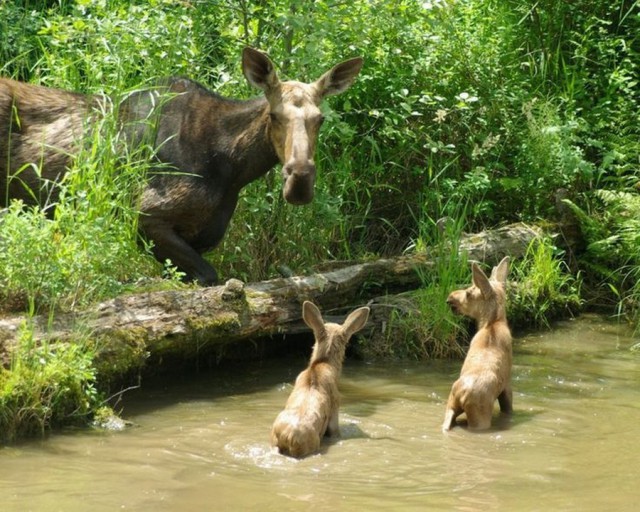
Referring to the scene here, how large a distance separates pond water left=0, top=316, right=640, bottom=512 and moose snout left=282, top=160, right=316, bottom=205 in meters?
1.43

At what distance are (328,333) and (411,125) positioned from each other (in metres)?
4.53

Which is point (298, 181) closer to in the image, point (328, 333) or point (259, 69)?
point (259, 69)

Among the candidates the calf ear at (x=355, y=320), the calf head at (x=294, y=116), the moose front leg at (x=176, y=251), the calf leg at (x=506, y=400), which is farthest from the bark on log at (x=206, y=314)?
the calf leg at (x=506, y=400)

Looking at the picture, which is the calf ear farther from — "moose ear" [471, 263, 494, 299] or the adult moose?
the adult moose

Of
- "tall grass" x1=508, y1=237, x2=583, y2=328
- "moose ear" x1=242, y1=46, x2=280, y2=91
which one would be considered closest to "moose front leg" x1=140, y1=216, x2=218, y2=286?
"moose ear" x1=242, y1=46, x2=280, y2=91

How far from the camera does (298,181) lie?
866 cm

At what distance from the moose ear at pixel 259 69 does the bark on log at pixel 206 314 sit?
1.56 metres

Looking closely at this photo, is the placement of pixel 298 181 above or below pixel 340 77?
below

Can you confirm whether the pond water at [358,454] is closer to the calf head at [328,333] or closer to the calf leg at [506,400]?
the calf leg at [506,400]

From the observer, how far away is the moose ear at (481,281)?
8203mm

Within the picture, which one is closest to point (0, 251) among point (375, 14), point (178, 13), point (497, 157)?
point (178, 13)

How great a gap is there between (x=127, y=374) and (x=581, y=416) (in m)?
3.16

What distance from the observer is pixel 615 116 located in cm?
1228

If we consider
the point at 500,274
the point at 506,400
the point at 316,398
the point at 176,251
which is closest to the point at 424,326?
the point at 500,274
